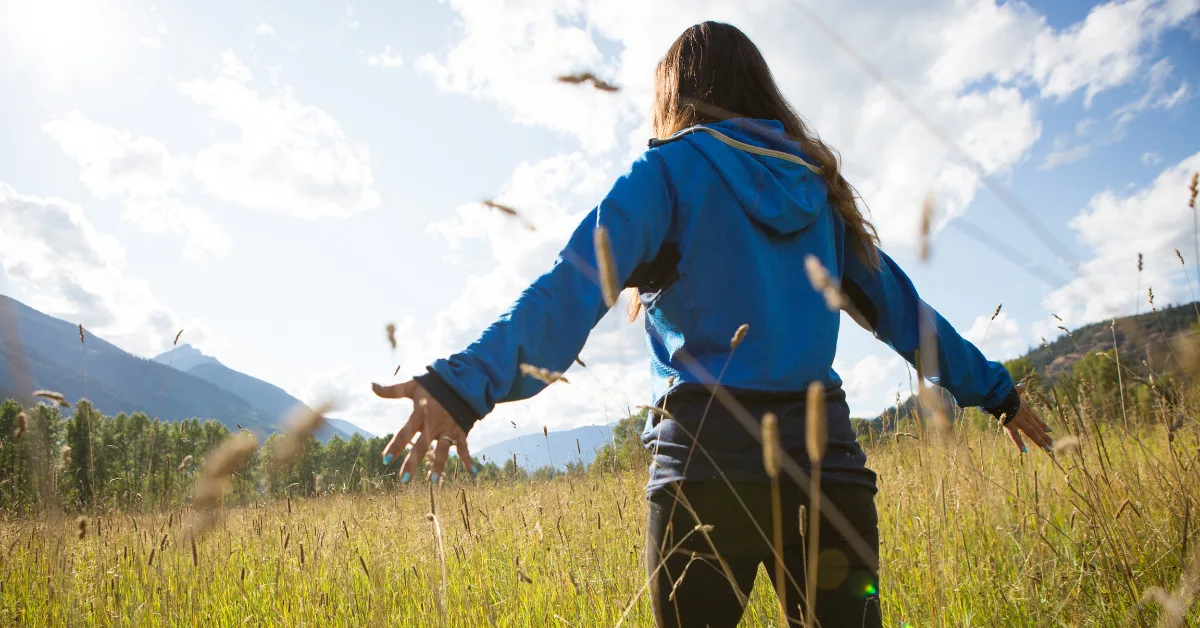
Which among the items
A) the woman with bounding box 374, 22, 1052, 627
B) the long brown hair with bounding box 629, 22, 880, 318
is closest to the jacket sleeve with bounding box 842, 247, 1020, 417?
the long brown hair with bounding box 629, 22, 880, 318

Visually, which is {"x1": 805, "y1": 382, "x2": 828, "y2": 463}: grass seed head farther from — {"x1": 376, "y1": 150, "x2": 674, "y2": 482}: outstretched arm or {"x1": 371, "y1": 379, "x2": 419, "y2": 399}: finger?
{"x1": 371, "y1": 379, "x2": 419, "y2": 399}: finger

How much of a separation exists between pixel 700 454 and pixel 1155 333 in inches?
86.5

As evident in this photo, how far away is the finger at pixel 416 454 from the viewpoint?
3.13ft

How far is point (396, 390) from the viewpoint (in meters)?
1.02

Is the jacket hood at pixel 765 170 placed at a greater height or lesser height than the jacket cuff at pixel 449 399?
greater

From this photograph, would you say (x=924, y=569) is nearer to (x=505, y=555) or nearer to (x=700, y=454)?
(x=700, y=454)

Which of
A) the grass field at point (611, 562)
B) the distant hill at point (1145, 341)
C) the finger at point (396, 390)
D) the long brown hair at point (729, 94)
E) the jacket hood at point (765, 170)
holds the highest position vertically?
the long brown hair at point (729, 94)

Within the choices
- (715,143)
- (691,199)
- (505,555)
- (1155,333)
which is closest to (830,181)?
(715,143)

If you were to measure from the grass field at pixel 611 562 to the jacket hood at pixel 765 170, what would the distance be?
Answer: 2.64 feet

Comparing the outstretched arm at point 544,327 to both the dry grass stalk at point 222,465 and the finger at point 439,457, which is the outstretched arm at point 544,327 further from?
the dry grass stalk at point 222,465

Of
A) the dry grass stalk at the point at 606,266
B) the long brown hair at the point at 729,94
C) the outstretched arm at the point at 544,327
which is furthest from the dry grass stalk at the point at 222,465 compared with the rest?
the long brown hair at the point at 729,94

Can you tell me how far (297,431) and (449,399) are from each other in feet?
0.98

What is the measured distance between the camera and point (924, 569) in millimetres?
2713

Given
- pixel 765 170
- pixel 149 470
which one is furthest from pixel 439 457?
pixel 149 470
